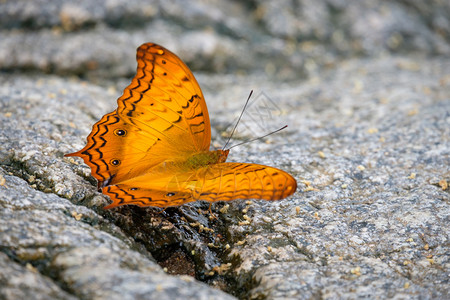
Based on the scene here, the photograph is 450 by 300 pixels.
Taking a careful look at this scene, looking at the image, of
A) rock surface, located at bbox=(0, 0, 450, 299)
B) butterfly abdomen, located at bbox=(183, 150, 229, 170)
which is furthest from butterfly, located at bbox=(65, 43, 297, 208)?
rock surface, located at bbox=(0, 0, 450, 299)

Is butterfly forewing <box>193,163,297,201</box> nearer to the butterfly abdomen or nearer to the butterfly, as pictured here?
the butterfly

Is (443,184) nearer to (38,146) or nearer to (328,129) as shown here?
(328,129)

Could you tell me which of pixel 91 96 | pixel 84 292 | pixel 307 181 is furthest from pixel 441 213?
Answer: pixel 91 96

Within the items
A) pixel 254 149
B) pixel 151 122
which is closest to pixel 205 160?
pixel 151 122

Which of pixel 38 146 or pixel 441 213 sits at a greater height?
pixel 38 146

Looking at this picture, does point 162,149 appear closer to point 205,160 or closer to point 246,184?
point 205,160
